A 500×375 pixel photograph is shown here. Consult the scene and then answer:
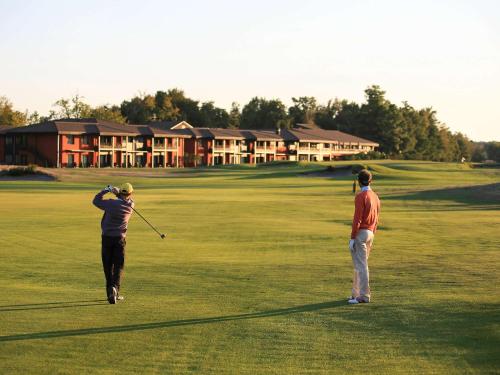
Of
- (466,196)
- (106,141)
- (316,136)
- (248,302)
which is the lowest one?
(466,196)

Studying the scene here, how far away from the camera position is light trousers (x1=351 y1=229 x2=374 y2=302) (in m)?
14.6

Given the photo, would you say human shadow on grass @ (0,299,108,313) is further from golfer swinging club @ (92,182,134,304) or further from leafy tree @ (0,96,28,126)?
leafy tree @ (0,96,28,126)

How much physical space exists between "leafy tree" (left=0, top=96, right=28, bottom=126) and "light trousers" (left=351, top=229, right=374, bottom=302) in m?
162

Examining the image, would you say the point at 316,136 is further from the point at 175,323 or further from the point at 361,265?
the point at 175,323

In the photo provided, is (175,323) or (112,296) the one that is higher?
(112,296)

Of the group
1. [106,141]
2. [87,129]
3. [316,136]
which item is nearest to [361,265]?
[87,129]

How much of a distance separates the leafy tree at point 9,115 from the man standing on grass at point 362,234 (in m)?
162

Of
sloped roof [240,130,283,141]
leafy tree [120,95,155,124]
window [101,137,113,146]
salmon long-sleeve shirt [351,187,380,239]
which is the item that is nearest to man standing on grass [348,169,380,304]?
salmon long-sleeve shirt [351,187,380,239]

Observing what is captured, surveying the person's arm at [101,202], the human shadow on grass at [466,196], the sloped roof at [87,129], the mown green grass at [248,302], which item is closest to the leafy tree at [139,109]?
the sloped roof at [87,129]

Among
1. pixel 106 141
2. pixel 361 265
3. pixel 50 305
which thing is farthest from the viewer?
pixel 106 141

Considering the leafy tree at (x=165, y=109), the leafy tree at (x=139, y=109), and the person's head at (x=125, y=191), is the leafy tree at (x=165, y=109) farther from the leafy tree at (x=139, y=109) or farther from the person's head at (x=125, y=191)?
the person's head at (x=125, y=191)

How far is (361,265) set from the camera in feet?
48.4

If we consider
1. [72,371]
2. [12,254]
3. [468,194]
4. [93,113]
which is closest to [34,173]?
[468,194]

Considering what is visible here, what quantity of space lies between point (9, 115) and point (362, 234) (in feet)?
541
